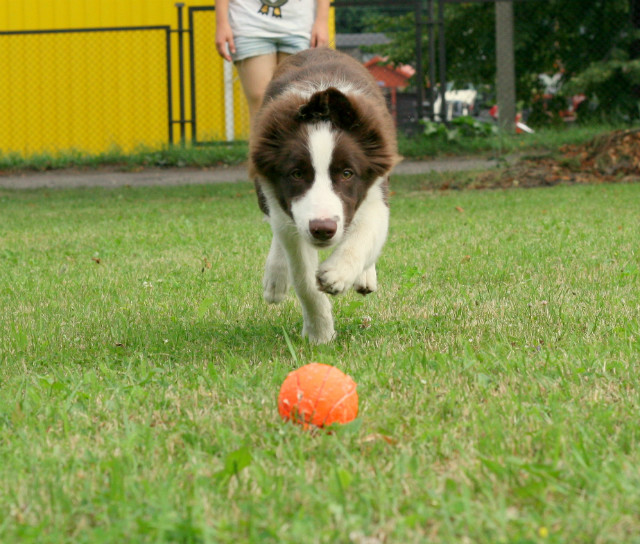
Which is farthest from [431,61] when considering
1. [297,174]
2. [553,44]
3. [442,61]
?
[297,174]

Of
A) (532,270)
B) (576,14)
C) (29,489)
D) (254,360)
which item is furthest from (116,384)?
(576,14)

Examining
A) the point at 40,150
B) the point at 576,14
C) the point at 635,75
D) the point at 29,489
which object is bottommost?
the point at 29,489

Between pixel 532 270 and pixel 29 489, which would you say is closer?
pixel 29 489

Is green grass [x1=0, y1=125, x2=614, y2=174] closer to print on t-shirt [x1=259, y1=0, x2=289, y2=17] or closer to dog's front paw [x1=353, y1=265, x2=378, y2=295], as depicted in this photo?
print on t-shirt [x1=259, y1=0, x2=289, y2=17]

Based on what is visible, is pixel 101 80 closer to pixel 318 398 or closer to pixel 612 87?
pixel 612 87

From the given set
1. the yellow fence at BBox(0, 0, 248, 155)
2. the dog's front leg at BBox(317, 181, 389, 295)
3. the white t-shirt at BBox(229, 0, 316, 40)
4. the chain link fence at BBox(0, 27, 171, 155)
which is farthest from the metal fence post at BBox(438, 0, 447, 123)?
the dog's front leg at BBox(317, 181, 389, 295)

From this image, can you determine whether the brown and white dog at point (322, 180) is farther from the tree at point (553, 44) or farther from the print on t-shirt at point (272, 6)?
the tree at point (553, 44)

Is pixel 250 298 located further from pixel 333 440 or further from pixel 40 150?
pixel 40 150

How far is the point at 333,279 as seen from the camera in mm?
3391

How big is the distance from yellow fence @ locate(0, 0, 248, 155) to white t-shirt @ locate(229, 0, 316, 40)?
8.65 metres

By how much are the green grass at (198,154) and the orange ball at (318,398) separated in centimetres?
1170

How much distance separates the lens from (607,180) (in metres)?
11.1

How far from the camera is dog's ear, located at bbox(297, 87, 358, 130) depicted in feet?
11.6

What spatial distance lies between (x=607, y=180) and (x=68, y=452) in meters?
9.77
